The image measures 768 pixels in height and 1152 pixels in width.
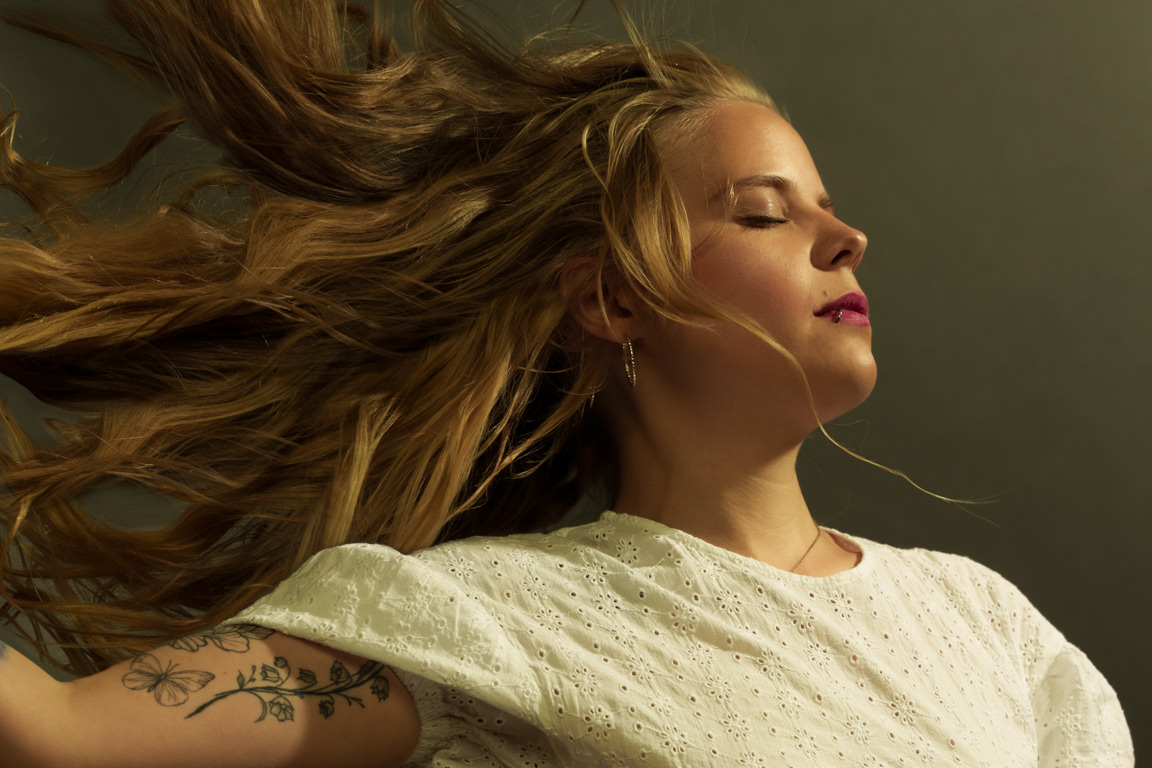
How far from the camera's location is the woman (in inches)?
38.5

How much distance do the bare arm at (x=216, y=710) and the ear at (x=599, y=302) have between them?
0.47 meters

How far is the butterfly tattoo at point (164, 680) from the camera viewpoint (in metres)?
0.77

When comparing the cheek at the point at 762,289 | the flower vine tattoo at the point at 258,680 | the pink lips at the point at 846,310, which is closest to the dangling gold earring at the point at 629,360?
the cheek at the point at 762,289

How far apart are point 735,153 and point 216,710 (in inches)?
30.9

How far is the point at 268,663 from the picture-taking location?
2.70 ft

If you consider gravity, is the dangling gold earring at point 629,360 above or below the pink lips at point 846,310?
below

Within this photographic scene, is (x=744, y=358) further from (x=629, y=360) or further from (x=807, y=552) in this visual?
(x=807, y=552)

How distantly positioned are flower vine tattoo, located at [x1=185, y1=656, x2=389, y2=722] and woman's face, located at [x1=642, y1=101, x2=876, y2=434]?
18.4 inches

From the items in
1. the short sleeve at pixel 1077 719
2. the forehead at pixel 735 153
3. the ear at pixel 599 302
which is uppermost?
the forehead at pixel 735 153

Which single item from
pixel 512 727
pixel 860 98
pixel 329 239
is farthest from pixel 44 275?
pixel 860 98

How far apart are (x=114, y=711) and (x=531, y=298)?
60cm

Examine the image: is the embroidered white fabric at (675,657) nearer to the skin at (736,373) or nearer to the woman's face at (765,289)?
the skin at (736,373)

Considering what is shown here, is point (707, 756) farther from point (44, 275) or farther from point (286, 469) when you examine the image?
point (44, 275)

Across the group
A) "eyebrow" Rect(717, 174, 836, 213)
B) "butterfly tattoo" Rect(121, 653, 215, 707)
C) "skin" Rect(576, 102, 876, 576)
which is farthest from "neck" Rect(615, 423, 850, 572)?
"butterfly tattoo" Rect(121, 653, 215, 707)
